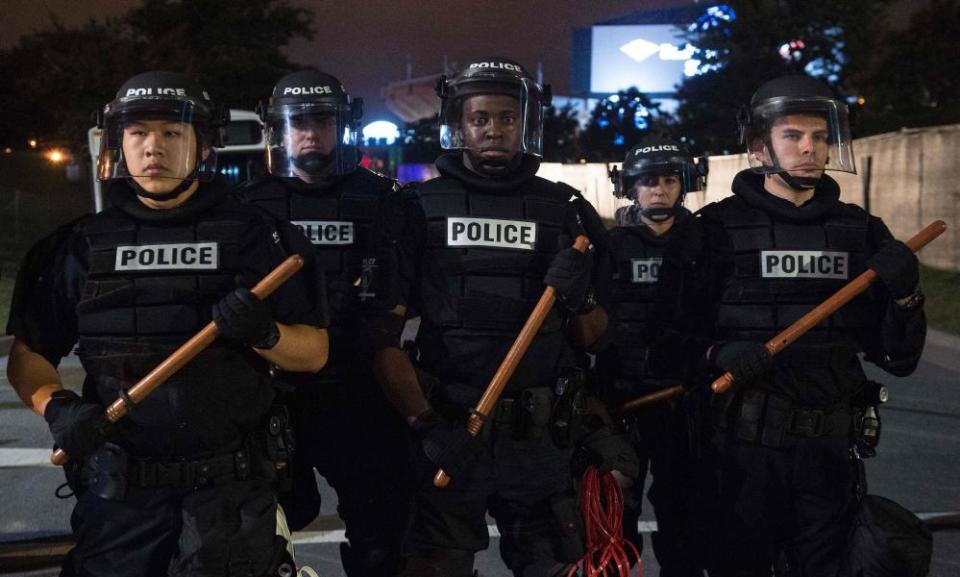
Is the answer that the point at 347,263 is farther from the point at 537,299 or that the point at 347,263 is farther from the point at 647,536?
the point at 647,536

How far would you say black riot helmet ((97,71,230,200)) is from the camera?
10.4 feet

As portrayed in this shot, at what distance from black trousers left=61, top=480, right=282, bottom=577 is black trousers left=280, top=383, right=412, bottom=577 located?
43.3 inches

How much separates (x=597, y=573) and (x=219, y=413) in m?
1.37

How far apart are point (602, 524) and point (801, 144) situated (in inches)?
57.9

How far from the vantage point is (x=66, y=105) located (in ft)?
124

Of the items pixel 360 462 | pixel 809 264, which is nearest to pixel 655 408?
pixel 809 264

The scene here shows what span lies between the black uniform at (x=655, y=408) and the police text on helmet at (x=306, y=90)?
4.79 feet

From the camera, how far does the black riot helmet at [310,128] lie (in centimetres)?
463

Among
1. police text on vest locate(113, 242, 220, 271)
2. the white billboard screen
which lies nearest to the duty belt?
police text on vest locate(113, 242, 220, 271)

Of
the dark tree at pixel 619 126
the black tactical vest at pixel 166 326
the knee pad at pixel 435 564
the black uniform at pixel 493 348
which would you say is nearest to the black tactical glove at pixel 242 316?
the black tactical vest at pixel 166 326

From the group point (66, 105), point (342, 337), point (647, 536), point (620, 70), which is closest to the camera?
point (342, 337)

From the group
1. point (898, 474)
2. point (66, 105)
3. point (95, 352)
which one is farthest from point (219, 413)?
point (66, 105)

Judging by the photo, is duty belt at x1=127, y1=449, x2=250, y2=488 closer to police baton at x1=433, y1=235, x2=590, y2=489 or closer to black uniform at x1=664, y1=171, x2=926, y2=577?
police baton at x1=433, y1=235, x2=590, y2=489

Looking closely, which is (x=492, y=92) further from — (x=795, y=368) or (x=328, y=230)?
(x=795, y=368)
